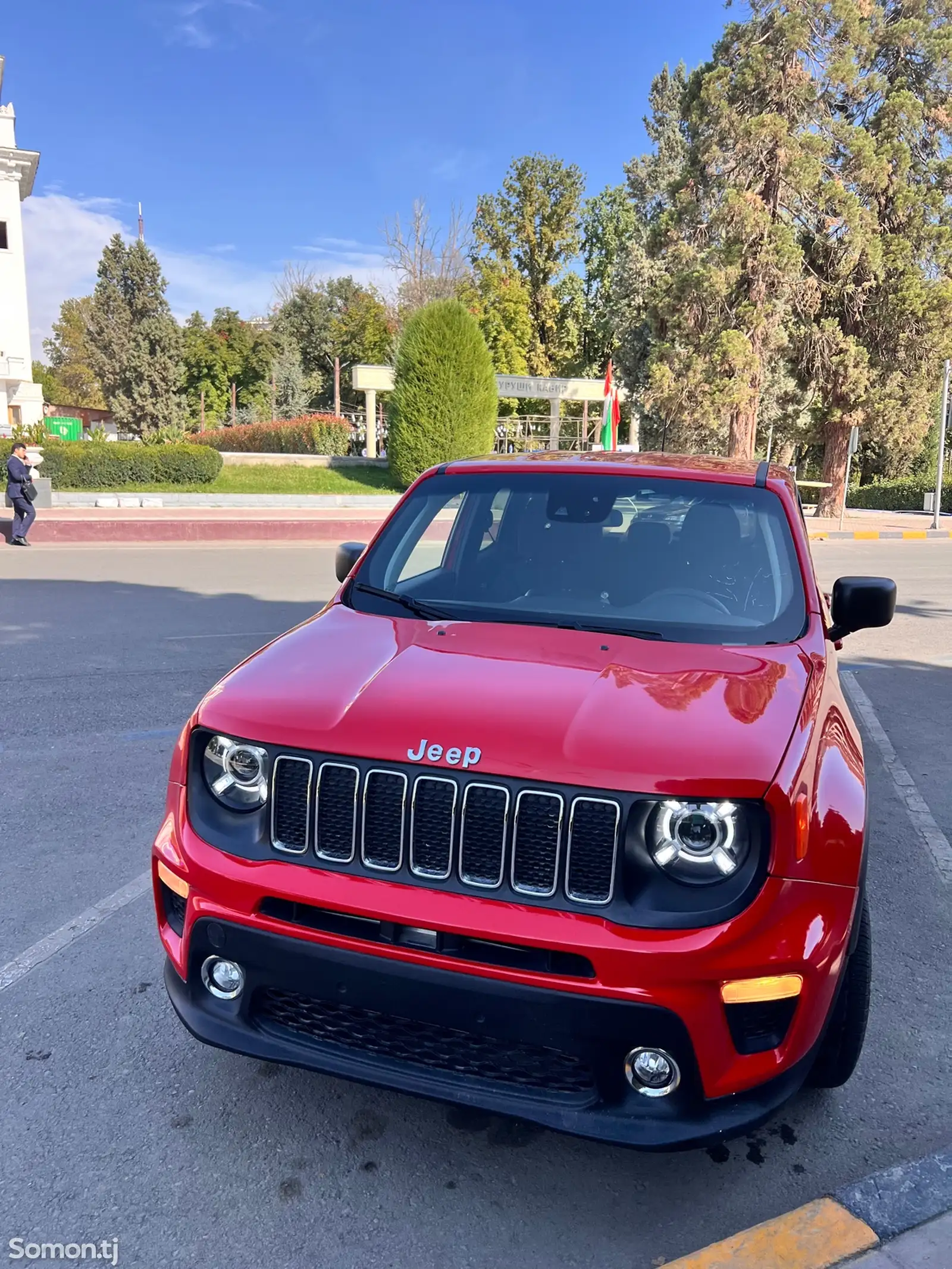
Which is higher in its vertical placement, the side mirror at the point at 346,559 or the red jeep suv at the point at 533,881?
the side mirror at the point at 346,559

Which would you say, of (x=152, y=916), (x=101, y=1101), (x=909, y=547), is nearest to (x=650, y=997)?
(x=101, y=1101)

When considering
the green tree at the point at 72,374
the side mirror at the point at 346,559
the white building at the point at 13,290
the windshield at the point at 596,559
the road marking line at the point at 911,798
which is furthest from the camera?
the green tree at the point at 72,374

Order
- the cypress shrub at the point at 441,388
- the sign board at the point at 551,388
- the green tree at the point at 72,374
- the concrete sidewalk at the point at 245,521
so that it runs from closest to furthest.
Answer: the concrete sidewalk at the point at 245,521
the cypress shrub at the point at 441,388
the sign board at the point at 551,388
the green tree at the point at 72,374

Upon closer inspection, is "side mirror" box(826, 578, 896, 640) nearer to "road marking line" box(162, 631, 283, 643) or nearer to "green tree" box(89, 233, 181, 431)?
"road marking line" box(162, 631, 283, 643)

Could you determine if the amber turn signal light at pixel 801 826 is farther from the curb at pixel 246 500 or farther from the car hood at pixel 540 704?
the curb at pixel 246 500

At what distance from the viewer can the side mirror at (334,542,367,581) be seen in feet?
12.8

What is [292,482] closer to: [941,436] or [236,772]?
[941,436]

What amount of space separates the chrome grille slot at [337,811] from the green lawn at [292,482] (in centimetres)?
2537

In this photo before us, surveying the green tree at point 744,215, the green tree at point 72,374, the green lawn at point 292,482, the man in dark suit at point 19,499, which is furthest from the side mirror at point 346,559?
the green tree at point 72,374

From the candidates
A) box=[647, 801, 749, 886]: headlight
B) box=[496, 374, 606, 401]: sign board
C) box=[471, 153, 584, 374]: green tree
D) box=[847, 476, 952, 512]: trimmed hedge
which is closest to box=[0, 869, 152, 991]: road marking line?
box=[647, 801, 749, 886]: headlight

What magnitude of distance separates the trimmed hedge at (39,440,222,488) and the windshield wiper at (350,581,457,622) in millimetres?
23647

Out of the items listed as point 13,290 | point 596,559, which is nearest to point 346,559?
point 596,559

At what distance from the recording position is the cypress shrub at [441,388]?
88.9 ft

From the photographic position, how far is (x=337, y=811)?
2291 mm
